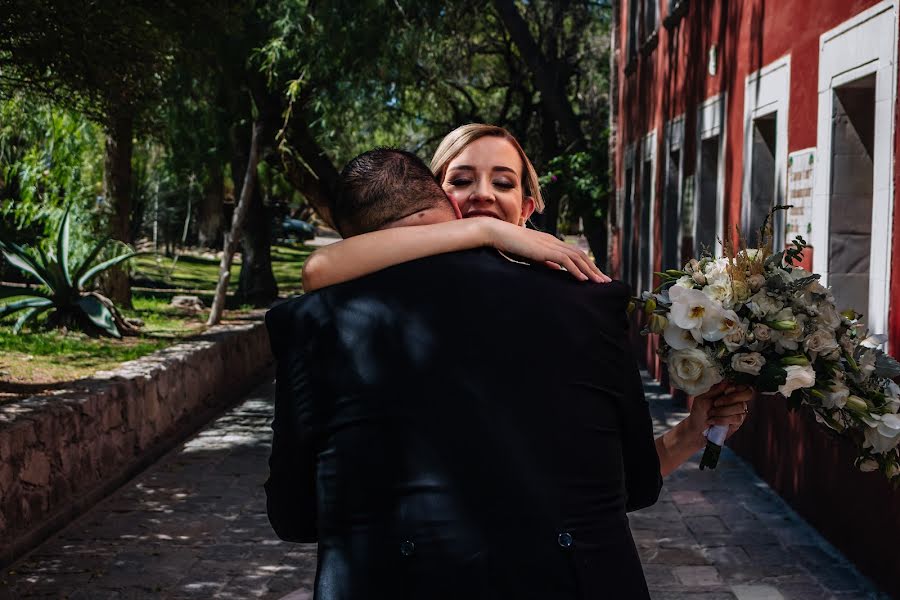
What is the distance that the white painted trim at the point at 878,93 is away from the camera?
6129 millimetres

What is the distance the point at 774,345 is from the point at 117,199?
14167 millimetres

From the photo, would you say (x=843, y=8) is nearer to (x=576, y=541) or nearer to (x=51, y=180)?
(x=576, y=541)

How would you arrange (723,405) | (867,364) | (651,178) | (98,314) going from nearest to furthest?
(723,405) → (867,364) → (98,314) → (651,178)

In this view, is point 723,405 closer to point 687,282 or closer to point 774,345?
point 774,345

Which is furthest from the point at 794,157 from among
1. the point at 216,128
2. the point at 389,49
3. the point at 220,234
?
the point at 220,234

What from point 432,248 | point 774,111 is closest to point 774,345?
point 432,248

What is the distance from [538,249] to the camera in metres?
2.27

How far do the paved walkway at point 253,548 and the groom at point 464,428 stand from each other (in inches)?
158

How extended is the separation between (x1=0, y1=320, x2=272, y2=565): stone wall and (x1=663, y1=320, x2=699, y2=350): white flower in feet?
14.3

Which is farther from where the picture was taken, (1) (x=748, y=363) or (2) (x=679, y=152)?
(2) (x=679, y=152)

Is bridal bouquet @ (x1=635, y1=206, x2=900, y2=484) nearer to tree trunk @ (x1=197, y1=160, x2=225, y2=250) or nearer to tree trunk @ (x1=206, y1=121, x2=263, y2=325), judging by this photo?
tree trunk @ (x1=206, y1=121, x2=263, y2=325)

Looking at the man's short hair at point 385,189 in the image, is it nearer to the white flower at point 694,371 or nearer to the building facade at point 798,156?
the white flower at point 694,371

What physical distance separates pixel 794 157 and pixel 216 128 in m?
13.7

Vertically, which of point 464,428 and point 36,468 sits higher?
point 464,428
